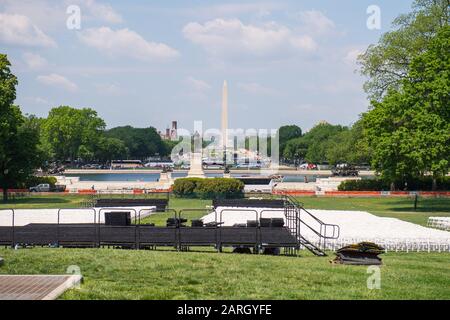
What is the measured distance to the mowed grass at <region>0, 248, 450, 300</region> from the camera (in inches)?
492

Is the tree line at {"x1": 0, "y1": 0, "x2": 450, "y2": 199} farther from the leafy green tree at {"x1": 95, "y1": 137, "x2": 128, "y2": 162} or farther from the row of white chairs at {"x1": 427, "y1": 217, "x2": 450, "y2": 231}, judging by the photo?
the leafy green tree at {"x1": 95, "y1": 137, "x2": 128, "y2": 162}

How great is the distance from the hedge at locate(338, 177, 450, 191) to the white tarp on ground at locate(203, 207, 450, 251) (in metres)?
26.3

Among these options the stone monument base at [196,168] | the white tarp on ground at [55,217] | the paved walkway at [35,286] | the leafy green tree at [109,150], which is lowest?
the white tarp on ground at [55,217]

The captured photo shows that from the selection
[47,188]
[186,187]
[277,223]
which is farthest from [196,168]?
[277,223]

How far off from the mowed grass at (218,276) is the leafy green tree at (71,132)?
117m

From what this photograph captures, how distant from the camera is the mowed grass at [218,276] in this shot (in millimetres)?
12492

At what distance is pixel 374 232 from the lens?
89.9 feet

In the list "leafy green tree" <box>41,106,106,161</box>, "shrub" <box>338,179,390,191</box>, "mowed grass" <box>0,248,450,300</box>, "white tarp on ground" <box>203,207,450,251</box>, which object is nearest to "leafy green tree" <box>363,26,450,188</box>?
"white tarp on ground" <box>203,207,450,251</box>

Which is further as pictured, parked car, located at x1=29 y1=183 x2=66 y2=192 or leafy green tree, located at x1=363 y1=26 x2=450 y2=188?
parked car, located at x1=29 y1=183 x2=66 y2=192

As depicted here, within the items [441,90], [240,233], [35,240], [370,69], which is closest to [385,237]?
[240,233]

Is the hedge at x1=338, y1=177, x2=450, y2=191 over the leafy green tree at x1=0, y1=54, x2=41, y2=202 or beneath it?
beneath

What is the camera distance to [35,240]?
20094 mm

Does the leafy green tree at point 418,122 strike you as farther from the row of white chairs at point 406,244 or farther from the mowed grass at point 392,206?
the row of white chairs at point 406,244

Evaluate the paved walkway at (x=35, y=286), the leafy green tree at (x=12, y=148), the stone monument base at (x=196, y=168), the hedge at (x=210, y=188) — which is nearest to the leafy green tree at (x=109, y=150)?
the stone monument base at (x=196, y=168)
